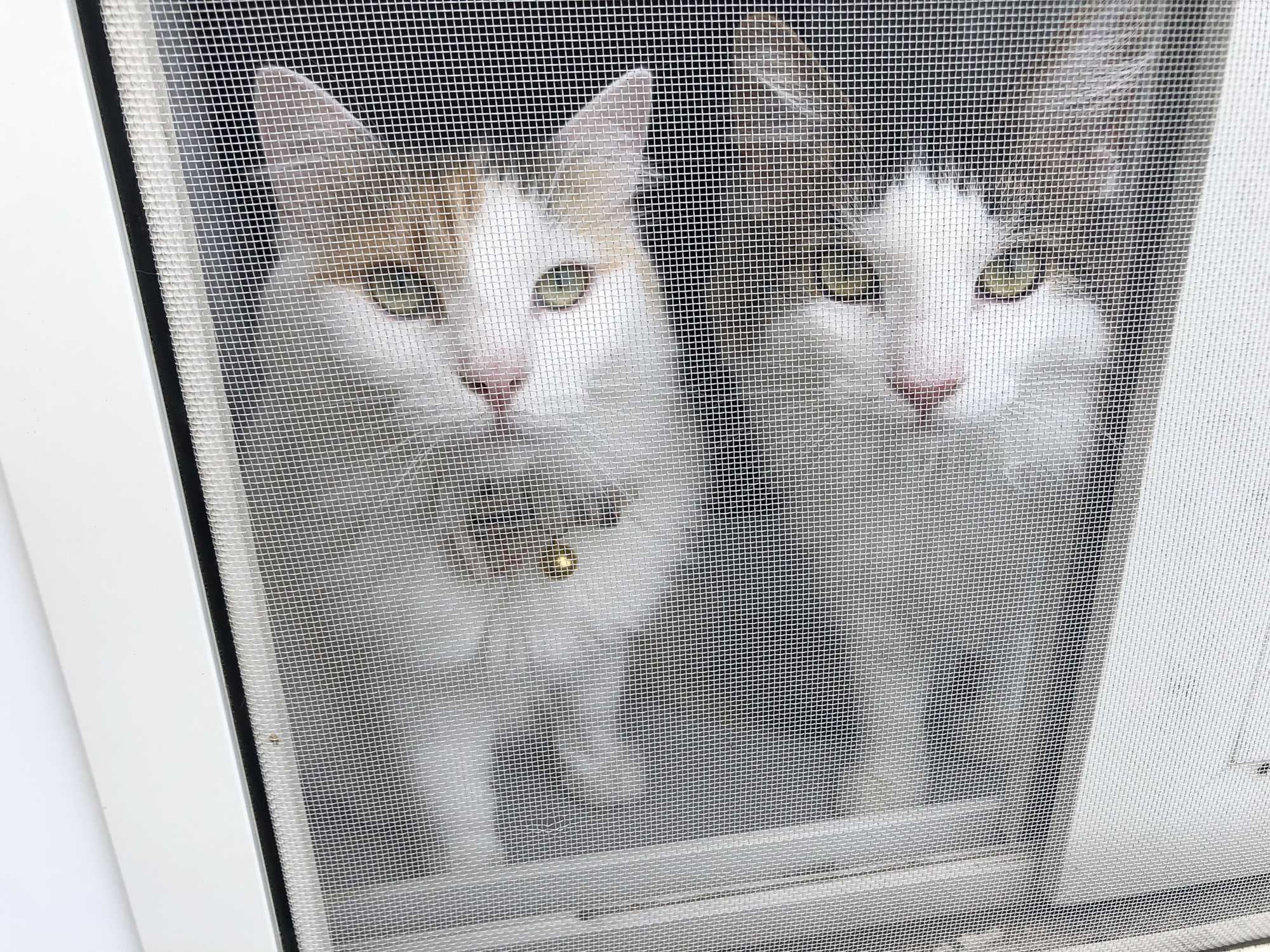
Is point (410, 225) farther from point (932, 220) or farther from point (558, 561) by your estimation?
point (932, 220)

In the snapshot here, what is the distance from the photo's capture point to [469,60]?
0.53 m

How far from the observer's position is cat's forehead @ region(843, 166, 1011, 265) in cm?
64

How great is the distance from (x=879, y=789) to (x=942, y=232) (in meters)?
0.51

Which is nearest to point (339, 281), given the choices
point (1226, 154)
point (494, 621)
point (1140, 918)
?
point (494, 621)

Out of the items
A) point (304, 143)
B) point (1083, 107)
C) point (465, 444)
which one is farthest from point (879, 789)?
point (304, 143)

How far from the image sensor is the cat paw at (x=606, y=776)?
72 centimetres

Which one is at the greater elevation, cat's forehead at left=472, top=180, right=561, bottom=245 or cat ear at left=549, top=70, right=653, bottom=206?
cat ear at left=549, top=70, right=653, bottom=206

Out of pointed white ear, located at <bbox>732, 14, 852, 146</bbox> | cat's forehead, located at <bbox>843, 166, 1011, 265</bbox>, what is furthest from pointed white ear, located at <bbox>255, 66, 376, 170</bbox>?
cat's forehead, located at <bbox>843, 166, 1011, 265</bbox>

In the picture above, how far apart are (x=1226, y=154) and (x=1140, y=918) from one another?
0.72 metres

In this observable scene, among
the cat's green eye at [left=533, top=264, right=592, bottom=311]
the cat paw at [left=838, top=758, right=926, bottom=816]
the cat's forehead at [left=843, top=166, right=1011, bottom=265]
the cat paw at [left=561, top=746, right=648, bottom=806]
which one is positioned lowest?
the cat paw at [left=838, top=758, right=926, bottom=816]

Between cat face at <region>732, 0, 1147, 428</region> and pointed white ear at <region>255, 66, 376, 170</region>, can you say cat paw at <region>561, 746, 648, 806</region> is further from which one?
pointed white ear at <region>255, 66, 376, 170</region>

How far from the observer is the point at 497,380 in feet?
1.99

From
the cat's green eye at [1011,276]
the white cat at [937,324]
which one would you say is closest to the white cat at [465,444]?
the white cat at [937,324]

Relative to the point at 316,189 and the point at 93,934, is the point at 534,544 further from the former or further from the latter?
the point at 93,934
